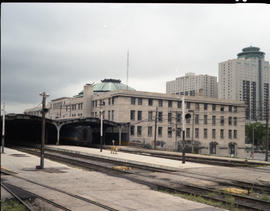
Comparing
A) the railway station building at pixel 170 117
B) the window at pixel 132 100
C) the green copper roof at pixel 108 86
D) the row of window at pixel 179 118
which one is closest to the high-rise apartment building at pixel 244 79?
the railway station building at pixel 170 117

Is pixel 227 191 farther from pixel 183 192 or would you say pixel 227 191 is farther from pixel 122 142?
pixel 122 142

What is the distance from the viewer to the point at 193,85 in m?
73.4

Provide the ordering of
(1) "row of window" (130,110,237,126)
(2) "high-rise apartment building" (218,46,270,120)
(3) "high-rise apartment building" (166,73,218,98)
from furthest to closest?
(1) "row of window" (130,110,237,126)
(3) "high-rise apartment building" (166,73,218,98)
(2) "high-rise apartment building" (218,46,270,120)

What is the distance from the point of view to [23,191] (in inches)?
617

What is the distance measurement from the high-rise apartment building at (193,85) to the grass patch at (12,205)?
185 feet

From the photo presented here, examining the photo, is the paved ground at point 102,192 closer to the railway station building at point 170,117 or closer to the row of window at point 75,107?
the railway station building at point 170,117

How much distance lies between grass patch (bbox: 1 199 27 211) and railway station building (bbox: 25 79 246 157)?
5382cm

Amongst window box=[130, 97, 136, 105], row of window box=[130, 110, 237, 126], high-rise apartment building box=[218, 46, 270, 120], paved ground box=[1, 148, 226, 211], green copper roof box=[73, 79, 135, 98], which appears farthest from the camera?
green copper roof box=[73, 79, 135, 98]

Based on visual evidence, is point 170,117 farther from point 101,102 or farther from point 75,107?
point 75,107

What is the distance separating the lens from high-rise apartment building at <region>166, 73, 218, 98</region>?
72.9m

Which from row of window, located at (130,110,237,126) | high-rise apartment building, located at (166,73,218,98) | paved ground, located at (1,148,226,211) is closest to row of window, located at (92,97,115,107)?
row of window, located at (130,110,237,126)

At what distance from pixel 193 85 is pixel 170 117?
404 inches

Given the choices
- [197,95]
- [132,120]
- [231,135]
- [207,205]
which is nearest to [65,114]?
[132,120]

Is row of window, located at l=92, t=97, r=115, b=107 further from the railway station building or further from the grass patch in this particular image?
the grass patch
